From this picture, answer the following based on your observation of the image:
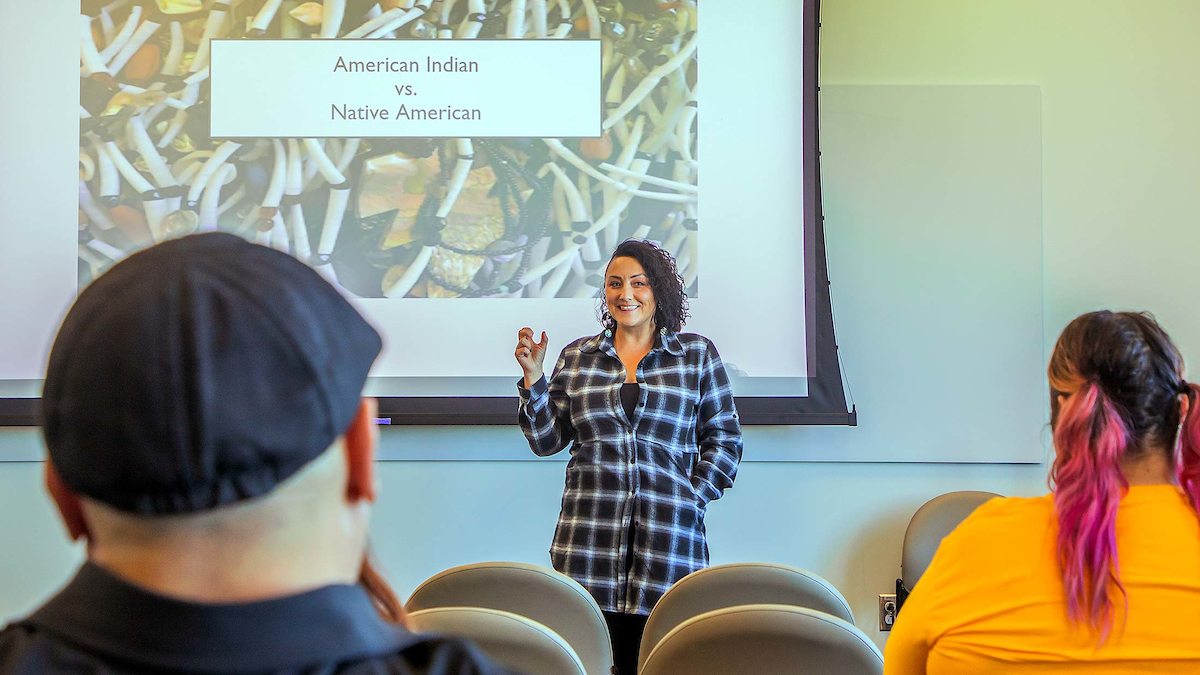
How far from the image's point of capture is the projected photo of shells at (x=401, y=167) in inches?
146

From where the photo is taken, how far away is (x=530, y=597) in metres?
1.91

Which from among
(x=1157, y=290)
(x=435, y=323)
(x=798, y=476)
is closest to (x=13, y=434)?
(x=435, y=323)

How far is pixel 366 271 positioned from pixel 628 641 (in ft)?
5.86

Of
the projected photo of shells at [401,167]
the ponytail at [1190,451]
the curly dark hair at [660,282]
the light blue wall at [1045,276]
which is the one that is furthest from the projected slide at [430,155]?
the ponytail at [1190,451]

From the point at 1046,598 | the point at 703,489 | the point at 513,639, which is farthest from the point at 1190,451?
the point at 703,489

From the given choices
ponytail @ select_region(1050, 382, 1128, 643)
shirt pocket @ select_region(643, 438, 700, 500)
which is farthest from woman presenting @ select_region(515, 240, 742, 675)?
ponytail @ select_region(1050, 382, 1128, 643)

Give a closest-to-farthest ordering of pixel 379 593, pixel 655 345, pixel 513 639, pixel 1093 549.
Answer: pixel 379 593
pixel 1093 549
pixel 513 639
pixel 655 345

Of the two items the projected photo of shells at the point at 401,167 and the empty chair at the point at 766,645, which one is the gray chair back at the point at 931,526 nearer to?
the projected photo of shells at the point at 401,167

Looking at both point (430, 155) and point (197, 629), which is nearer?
point (197, 629)

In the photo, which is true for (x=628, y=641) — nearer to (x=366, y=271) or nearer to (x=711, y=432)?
(x=711, y=432)

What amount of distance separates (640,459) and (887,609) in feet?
5.22

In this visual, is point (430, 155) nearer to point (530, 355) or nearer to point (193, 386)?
point (530, 355)

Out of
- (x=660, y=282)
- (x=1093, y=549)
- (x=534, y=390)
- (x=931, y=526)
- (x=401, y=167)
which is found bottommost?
(x=931, y=526)

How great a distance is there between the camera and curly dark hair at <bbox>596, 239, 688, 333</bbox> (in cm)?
299
